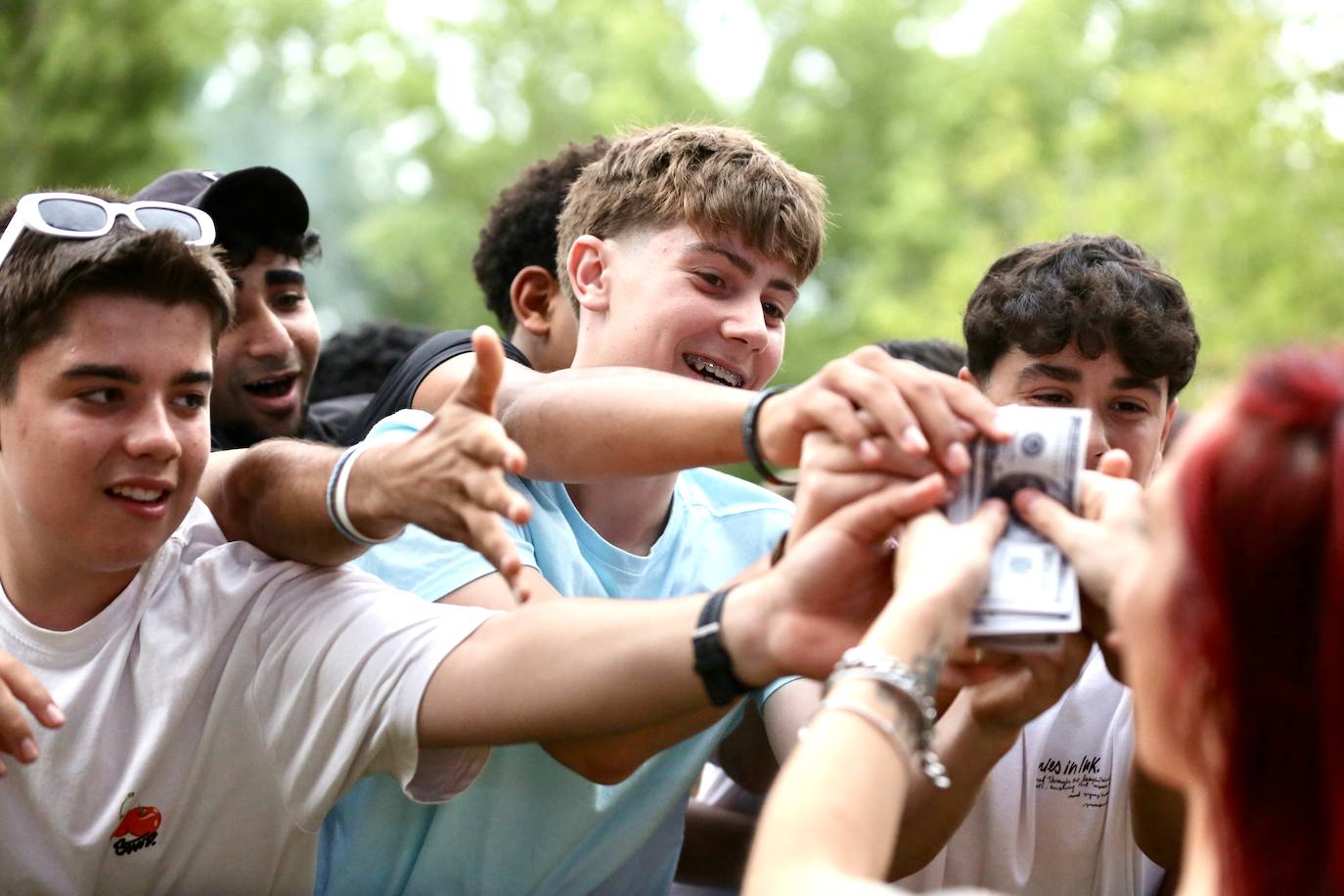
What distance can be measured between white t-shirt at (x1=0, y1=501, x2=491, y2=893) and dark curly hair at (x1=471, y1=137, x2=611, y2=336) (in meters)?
2.04

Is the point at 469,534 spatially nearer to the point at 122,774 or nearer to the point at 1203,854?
the point at 122,774

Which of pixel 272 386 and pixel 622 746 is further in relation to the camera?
pixel 272 386

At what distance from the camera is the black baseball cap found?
14.5ft

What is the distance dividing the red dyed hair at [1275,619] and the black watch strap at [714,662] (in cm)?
84

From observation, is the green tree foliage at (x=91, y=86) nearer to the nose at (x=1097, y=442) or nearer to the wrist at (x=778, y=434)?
the nose at (x=1097, y=442)

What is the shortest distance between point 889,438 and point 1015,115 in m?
15.8

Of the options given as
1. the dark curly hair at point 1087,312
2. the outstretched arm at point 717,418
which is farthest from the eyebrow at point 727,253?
the dark curly hair at point 1087,312

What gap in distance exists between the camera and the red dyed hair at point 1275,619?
190cm


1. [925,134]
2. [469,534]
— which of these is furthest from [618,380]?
[925,134]

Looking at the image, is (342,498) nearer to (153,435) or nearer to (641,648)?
(153,435)

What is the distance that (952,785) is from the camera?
9.82ft

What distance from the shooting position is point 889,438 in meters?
2.60

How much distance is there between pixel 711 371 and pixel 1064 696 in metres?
1.12

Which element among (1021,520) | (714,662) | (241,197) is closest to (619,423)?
(714,662)
